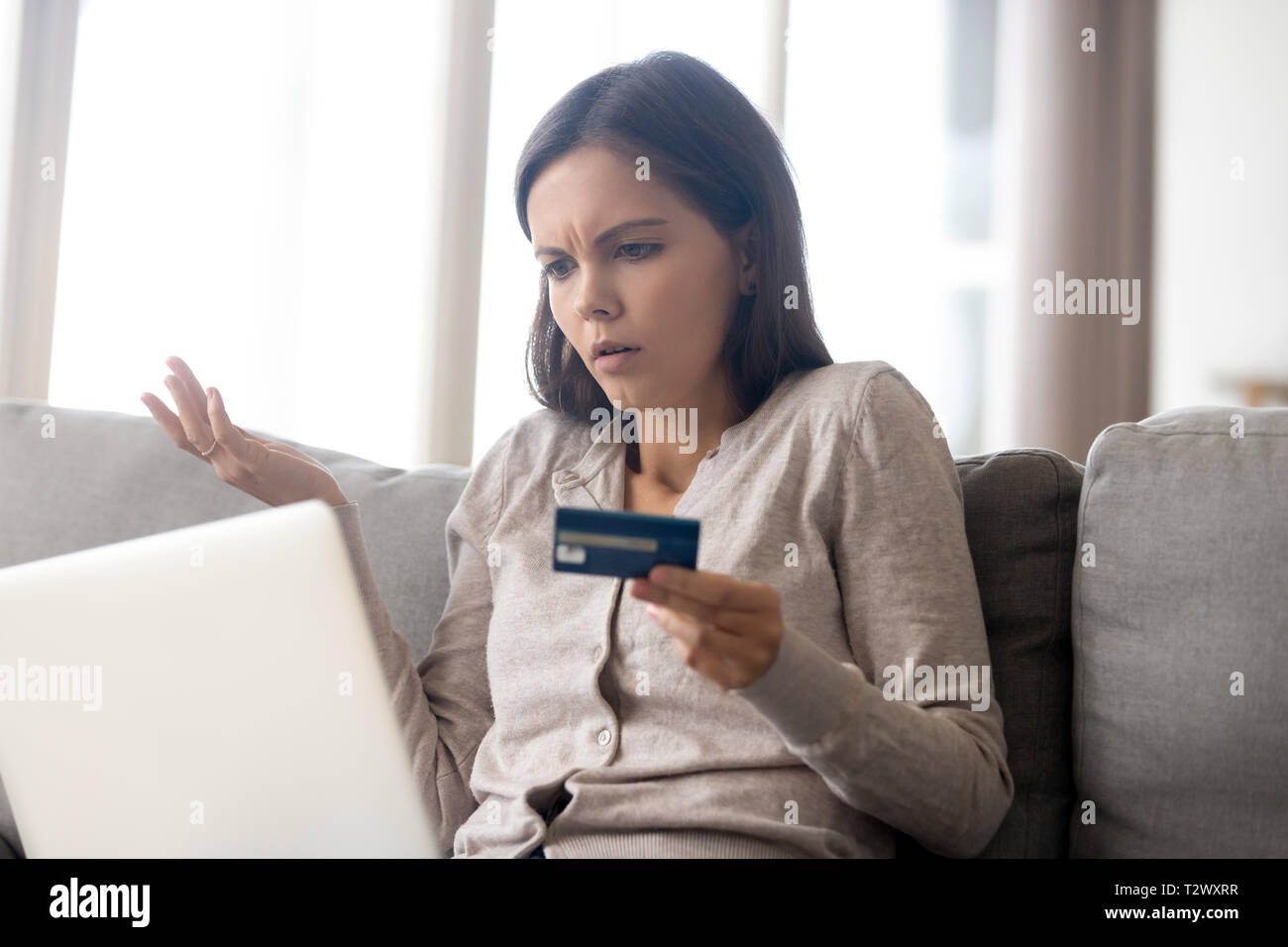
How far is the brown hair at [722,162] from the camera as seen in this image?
109cm

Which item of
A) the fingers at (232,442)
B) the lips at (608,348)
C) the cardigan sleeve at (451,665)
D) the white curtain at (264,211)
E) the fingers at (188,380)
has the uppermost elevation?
the white curtain at (264,211)

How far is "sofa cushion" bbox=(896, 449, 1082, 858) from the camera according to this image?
1052mm

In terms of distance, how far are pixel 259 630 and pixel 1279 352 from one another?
10.3 ft

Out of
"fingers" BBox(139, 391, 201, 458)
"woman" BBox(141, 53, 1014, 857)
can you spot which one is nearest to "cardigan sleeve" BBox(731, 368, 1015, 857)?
"woman" BBox(141, 53, 1014, 857)

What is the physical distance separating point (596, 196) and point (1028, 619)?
61 cm

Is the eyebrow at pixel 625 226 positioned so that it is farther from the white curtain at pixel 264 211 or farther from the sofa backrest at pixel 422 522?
the white curtain at pixel 264 211

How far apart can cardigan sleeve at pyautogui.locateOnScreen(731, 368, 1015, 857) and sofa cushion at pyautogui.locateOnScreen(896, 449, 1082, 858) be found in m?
0.11

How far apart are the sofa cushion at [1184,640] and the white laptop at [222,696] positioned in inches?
26.3

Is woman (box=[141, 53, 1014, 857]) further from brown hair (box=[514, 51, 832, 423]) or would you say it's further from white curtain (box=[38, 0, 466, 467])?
white curtain (box=[38, 0, 466, 467])

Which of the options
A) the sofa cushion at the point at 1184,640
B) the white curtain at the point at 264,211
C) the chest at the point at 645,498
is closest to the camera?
the sofa cushion at the point at 1184,640

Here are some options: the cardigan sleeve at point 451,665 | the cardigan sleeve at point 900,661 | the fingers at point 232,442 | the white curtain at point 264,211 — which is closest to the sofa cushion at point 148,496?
the cardigan sleeve at point 451,665

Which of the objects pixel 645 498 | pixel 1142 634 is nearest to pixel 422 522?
pixel 645 498

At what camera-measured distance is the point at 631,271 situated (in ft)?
3.53
